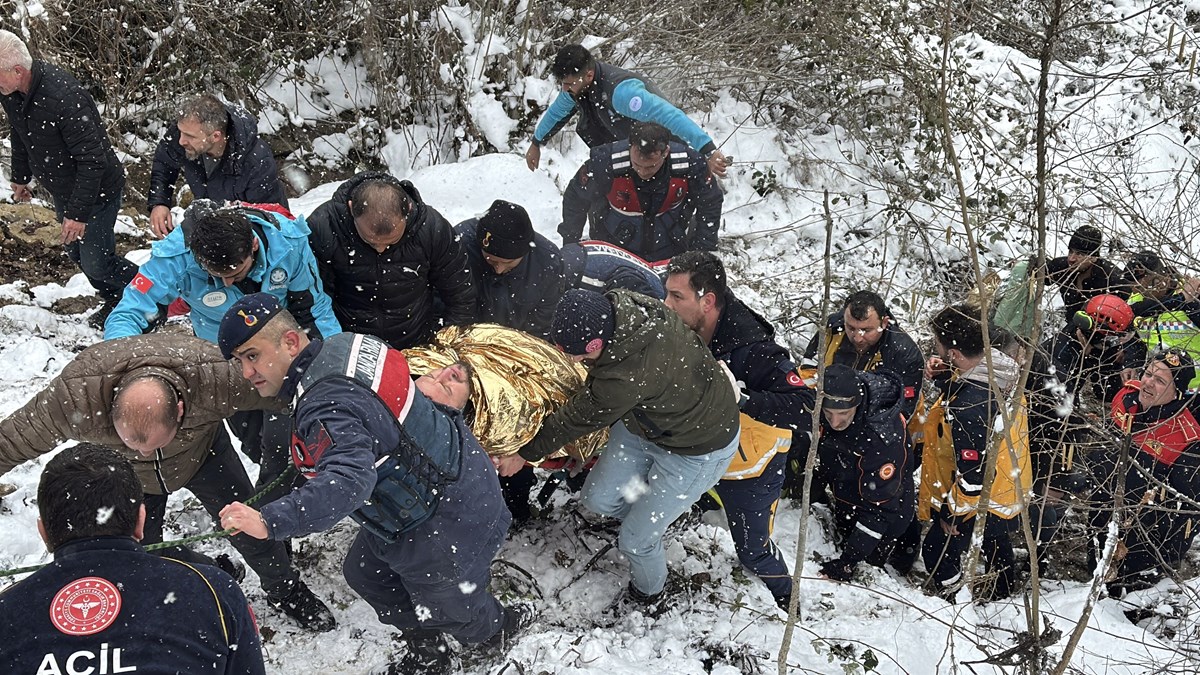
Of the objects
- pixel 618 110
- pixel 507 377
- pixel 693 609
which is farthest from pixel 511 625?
pixel 618 110

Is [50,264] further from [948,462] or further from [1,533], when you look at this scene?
[948,462]

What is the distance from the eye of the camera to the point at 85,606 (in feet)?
6.93

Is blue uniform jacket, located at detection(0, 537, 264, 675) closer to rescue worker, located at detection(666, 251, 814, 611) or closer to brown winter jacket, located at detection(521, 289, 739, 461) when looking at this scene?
brown winter jacket, located at detection(521, 289, 739, 461)

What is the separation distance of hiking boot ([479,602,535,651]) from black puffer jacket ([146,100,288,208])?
2.66m

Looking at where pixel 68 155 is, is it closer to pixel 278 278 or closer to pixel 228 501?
pixel 278 278

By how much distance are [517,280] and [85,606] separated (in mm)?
2599

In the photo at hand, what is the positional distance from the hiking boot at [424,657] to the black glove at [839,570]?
6.87 feet

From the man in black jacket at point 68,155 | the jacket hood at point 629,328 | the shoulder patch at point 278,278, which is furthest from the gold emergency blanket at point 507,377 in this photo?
the man in black jacket at point 68,155

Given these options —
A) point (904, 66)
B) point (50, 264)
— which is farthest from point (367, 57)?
point (904, 66)

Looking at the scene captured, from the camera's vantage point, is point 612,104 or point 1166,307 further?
point 612,104

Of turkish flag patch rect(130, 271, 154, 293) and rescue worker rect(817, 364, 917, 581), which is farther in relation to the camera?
rescue worker rect(817, 364, 917, 581)

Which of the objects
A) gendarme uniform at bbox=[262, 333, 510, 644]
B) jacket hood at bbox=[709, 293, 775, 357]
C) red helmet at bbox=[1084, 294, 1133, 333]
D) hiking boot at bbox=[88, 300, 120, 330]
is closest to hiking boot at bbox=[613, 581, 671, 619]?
gendarme uniform at bbox=[262, 333, 510, 644]

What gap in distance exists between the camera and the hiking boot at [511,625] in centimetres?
368

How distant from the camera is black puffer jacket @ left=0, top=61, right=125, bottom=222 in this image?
14.7ft
